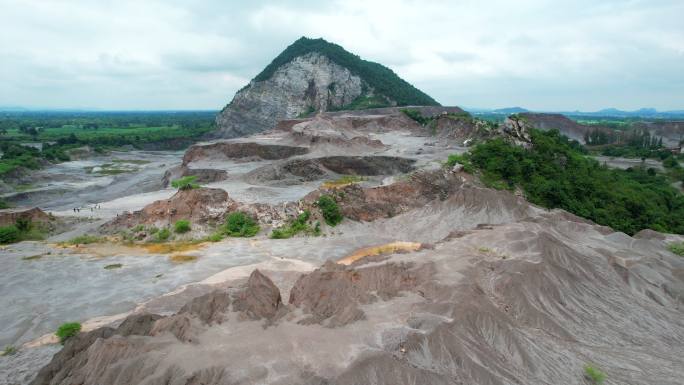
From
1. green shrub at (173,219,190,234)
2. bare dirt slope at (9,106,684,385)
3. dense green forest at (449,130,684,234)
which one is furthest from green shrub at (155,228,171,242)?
dense green forest at (449,130,684,234)

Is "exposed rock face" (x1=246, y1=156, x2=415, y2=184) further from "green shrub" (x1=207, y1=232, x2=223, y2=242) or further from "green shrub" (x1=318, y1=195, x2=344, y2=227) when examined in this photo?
"green shrub" (x1=207, y1=232, x2=223, y2=242)

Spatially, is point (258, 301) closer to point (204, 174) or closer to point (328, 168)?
point (328, 168)

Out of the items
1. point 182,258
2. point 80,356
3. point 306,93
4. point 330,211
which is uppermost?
point 306,93

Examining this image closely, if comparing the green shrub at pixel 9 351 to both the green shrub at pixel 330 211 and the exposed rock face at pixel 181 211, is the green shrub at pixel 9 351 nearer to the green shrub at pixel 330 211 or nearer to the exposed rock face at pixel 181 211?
the exposed rock face at pixel 181 211

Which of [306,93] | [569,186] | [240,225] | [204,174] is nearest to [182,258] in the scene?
[240,225]

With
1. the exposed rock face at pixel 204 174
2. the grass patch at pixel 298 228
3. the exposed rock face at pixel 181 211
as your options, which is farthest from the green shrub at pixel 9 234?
the exposed rock face at pixel 204 174

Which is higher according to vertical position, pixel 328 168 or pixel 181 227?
A: pixel 328 168
